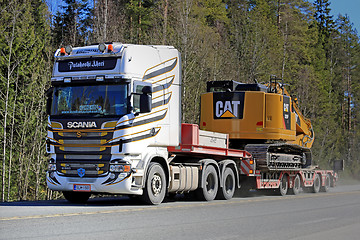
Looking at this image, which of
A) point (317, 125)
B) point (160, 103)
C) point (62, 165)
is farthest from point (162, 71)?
point (317, 125)

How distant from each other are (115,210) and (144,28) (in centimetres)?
4041

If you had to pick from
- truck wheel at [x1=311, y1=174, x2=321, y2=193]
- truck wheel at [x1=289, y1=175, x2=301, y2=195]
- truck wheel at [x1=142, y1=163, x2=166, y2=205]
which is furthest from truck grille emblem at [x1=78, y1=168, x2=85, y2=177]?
truck wheel at [x1=311, y1=174, x2=321, y2=193]

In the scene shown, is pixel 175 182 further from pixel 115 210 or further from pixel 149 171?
pixel 115 210

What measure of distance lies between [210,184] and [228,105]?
4.39m

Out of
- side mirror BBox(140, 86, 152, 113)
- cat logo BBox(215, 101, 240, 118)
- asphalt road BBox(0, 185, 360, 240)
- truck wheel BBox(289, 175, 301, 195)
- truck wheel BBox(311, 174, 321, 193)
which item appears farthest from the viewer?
truck wheel BBox(311, 174, 321, 193)

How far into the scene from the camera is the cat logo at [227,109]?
20656mm

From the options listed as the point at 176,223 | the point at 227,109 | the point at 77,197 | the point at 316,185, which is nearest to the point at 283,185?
the point at 316,185

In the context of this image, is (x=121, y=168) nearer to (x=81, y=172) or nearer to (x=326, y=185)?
(x=81, y=172)

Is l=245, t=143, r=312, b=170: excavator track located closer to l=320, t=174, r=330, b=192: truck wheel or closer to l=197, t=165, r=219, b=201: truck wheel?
l=320, t=174, r=330, b=192: truck wheel

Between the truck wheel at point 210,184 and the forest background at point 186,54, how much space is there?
6594 millimetres

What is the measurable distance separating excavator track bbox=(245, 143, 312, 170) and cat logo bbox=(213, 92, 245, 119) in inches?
51.5

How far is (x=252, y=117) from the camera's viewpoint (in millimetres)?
20594

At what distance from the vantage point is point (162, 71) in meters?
15.1

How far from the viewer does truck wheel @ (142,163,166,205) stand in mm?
14105
